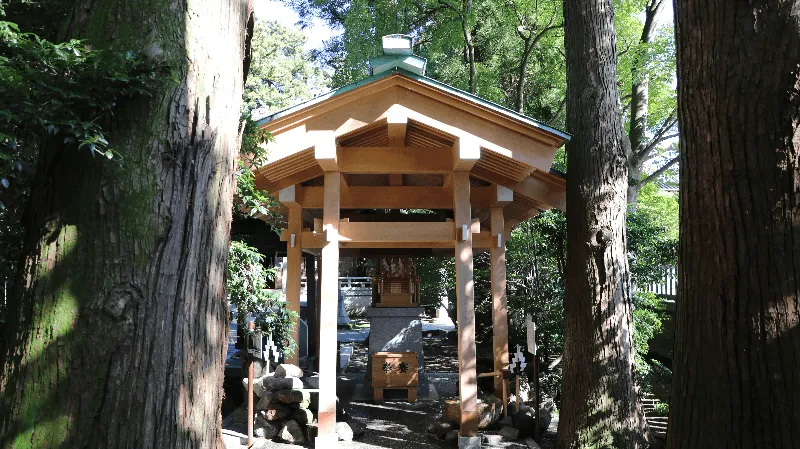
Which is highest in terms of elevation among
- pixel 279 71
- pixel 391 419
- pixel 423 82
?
pixel 279 71

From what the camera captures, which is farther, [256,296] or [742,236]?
[256,296]

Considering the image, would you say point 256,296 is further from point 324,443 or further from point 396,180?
point 396,180

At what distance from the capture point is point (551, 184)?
24.5ft

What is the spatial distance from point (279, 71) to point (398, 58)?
17827 mm

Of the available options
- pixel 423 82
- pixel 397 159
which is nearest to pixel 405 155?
pixel 397 159

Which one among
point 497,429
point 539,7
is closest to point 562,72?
point 539,7

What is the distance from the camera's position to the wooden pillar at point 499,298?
323 inches

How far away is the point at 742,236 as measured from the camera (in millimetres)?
2193

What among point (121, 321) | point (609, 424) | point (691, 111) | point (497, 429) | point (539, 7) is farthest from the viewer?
point (539, 7)

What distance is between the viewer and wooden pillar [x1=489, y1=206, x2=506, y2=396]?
8203 millimetres

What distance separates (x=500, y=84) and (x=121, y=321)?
50.6ft

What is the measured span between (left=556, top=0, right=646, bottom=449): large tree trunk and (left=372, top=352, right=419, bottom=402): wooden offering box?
12.0ft

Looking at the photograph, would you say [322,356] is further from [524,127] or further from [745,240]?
[745,240]

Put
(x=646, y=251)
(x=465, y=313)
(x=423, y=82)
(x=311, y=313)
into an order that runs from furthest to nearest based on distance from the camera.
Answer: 1. (x=311, y=313)
2. (x=646, y=251)
3. (x=465, y=313)
4. (x=423, y=82)
